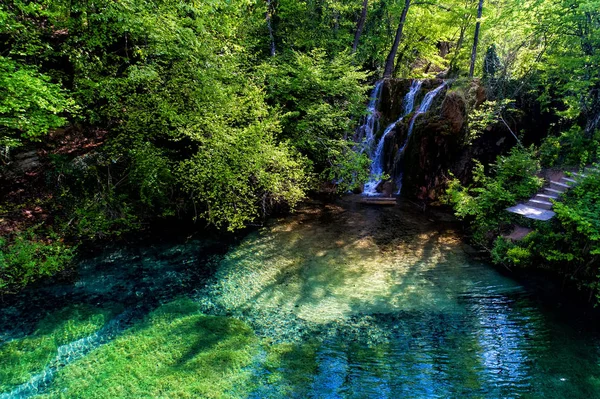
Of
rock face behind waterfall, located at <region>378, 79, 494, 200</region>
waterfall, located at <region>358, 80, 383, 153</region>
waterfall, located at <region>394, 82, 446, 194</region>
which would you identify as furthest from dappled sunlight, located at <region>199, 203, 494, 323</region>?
waterfall, located at <region>358, 80, 383, 153</region>

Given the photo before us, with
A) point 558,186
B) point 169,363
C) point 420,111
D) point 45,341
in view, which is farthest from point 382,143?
point 45,341

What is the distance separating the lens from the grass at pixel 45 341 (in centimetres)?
514

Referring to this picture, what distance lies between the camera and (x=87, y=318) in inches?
258

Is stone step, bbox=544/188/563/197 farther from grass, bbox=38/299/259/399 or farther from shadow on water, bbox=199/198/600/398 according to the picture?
grass, bbox=38/299/259/399

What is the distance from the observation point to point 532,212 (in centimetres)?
923

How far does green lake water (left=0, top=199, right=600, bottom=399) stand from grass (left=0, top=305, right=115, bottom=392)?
2 cm

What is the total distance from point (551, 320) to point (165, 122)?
11.3 metres

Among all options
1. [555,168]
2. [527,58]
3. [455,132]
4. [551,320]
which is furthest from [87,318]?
[527,58]

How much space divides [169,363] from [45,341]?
8.30 feet

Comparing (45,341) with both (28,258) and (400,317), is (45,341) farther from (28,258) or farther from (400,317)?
(400,317)

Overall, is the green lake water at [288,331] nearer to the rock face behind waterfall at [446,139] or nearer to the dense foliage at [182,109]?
the dense foliage at [182,109]

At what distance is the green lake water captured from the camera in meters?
5.16

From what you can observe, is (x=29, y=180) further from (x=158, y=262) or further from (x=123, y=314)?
(x=123, y=314)

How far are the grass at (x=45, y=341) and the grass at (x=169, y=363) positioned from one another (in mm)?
642
